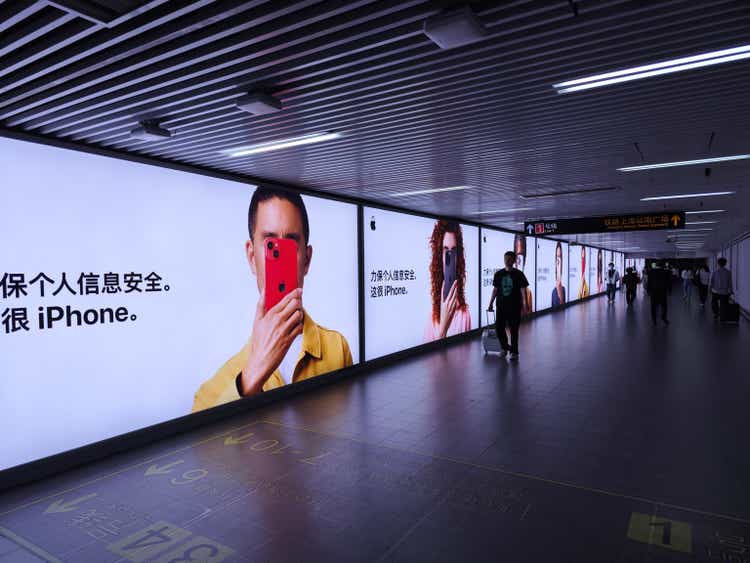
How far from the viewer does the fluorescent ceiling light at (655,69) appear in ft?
9.02

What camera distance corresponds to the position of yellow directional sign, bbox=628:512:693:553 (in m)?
2.89

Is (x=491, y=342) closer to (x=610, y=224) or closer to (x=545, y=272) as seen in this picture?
(x=610, y=224)

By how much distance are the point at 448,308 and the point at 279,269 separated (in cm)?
558

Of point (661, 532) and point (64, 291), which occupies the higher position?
point (64, 291)

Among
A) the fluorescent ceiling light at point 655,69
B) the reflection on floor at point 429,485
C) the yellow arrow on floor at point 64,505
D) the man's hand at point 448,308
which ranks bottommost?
the yellow arrow on floor at point 64,505

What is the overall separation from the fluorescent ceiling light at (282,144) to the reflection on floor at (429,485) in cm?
298

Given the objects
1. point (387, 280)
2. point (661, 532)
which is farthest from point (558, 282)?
point (661, 532)

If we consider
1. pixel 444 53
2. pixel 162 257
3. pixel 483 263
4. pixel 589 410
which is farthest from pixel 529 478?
pixel 483 263

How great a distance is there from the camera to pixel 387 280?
Result: 28.8 ft

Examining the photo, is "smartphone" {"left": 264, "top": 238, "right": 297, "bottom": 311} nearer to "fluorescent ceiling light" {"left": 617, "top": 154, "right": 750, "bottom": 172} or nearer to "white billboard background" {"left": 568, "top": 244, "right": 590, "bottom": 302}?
"fluorescent ceiling light" {"left": 617, "top": 154, "right": 750, "bottom": 172}

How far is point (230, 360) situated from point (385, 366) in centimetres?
344

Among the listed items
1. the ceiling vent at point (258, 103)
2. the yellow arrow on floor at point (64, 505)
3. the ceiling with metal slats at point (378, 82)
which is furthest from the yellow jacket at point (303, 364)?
the ceiling vent at point (258, 103)

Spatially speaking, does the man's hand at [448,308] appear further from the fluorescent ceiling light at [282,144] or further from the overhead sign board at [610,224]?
the fluorescent ceiling light at [282,144]

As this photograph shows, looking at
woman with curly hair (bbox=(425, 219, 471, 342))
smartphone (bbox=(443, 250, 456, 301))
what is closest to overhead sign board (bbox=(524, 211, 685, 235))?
woman with curly hair (bbox=(425, 219, 471, 342))
